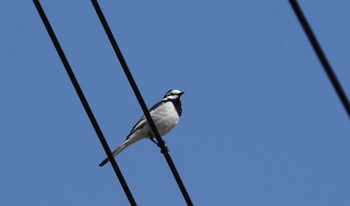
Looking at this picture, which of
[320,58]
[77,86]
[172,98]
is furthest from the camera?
[172,98]

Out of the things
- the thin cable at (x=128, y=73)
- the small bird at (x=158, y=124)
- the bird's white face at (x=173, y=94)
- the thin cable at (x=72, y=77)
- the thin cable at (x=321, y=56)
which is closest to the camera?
the thin cable at (x=321, y=56)

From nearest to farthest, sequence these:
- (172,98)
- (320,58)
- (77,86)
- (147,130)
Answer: (320,58), (77,86), (147,130), (172,98)

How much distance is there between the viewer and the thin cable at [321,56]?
228cm

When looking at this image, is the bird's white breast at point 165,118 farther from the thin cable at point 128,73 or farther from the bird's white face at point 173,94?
the thin cable at point 128,73

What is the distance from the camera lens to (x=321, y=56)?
90.3 inches

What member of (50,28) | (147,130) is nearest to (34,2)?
(50,28)

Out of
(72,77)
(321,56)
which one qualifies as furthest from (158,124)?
(321,56)

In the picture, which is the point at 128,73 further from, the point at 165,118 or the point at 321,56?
the point at 165,118

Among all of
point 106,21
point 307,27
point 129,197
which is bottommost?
point 129,197

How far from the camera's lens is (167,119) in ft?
34.1

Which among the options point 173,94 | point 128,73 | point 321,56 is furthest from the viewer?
point 173,94

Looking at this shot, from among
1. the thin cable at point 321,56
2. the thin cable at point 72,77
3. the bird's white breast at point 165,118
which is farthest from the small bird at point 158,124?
the thin cable at point 321,56

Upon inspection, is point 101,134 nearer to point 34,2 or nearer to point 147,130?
point 34,2

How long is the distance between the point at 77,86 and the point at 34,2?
555 mm
